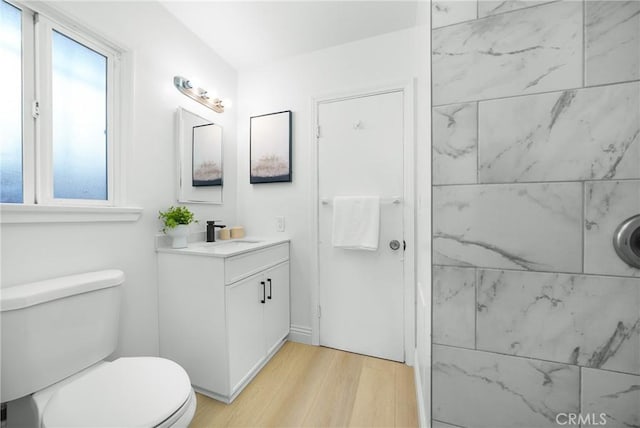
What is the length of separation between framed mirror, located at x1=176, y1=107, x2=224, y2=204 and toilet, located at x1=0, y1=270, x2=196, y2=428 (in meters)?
0.82

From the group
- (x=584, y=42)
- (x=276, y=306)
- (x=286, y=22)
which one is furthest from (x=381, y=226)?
(x=286, y=22)

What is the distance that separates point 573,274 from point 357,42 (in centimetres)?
195

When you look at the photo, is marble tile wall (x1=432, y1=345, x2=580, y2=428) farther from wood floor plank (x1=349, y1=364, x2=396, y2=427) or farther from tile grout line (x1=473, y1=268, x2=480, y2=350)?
A: wood floor plank (x1=349, y1=364, x2=396, y2=427)

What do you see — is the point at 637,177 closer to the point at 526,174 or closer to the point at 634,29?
the point at 526,174

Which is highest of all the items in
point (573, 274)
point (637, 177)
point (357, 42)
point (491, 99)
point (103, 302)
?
point (357, 42)

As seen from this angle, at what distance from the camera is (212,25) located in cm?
175

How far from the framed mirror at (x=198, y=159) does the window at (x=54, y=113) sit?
37 centimetres

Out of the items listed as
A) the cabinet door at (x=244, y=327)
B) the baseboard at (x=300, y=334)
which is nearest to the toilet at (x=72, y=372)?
the cabinet door at (x=244, y=327)

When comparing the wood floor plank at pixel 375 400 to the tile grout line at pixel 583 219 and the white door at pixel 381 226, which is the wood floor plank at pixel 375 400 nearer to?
the white door at pixel 381 226

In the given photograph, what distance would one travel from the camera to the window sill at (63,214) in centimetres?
96

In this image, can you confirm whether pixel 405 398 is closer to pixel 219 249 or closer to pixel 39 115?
pixel 219 249

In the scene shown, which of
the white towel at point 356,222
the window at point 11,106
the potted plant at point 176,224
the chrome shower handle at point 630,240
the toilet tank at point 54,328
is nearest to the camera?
the chrome shower handle at point 630,240

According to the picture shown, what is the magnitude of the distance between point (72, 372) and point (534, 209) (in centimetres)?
178

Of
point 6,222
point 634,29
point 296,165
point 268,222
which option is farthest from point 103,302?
point 634,29
